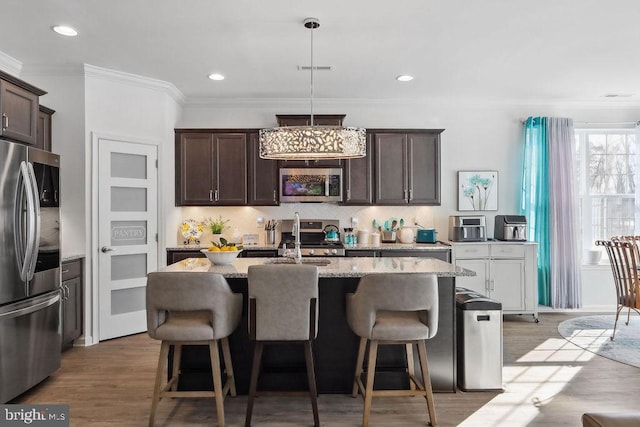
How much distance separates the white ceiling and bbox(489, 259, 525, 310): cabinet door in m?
2.13

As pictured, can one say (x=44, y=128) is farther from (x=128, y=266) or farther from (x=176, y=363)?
(x=176, y=363)

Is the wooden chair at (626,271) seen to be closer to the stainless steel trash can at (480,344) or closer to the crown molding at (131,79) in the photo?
the stainless steel trash can at (480,344)

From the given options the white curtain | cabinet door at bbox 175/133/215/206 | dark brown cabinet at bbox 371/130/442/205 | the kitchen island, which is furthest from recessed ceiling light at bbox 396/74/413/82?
the kitchen island

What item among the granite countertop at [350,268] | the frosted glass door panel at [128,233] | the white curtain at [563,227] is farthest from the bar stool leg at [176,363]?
the white curtain at [563,227]

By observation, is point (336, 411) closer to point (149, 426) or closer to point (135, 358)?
point (149, 426)

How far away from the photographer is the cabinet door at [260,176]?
5.45 metres

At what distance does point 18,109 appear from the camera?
3271mm

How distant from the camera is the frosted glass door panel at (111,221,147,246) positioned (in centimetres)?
460

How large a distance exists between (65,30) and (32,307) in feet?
7.27

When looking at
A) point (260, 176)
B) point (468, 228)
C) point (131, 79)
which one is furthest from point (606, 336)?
point (131, 79)

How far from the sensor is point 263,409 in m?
2.88

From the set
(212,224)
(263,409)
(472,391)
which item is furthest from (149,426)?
(212,224)

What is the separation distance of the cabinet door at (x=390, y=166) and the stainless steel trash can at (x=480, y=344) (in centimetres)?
252

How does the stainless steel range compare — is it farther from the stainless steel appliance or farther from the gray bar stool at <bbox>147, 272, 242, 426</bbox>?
the gray bar stool at <bbox>147, 272, 242, 426</bbox>
